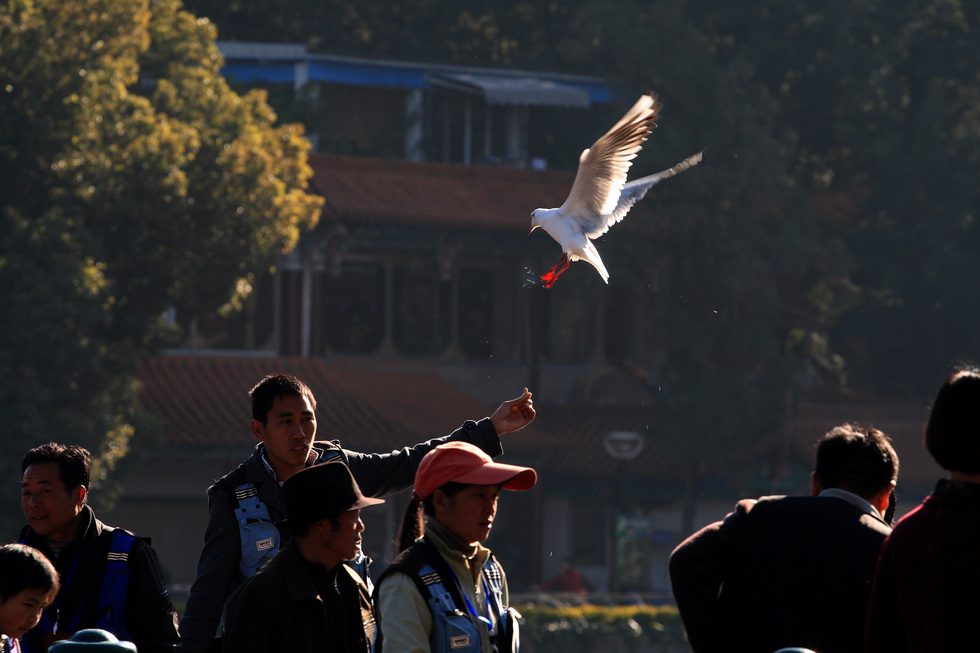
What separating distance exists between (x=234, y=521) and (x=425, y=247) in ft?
68.8

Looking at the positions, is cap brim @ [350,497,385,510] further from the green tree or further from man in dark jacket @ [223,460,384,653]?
the green tree

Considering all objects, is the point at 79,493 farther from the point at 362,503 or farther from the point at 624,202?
the point at 624,202

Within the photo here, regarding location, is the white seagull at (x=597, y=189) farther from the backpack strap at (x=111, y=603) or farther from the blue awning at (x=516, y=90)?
the blue awning at (x=516, y=90)

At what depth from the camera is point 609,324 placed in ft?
91.1

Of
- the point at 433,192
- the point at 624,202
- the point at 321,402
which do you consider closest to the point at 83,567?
the point at 624,202

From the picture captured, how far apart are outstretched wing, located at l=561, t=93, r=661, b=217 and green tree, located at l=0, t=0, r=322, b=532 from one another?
1012cm

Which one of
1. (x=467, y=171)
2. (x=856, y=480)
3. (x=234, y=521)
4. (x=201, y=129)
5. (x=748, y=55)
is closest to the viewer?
(x=856, y=480)

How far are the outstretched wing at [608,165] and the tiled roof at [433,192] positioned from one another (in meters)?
15.6

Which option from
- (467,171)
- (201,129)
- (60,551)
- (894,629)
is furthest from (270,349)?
(894,629)

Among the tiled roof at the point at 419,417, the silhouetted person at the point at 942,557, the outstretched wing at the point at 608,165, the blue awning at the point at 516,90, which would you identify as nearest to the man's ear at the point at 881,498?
the silhouetted person at the point at 942,557

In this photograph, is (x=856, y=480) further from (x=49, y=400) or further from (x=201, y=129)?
(x=201, y=129)

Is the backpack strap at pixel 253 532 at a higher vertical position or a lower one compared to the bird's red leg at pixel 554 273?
lower

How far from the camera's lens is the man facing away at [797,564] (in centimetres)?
425

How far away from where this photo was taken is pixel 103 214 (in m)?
18.3
